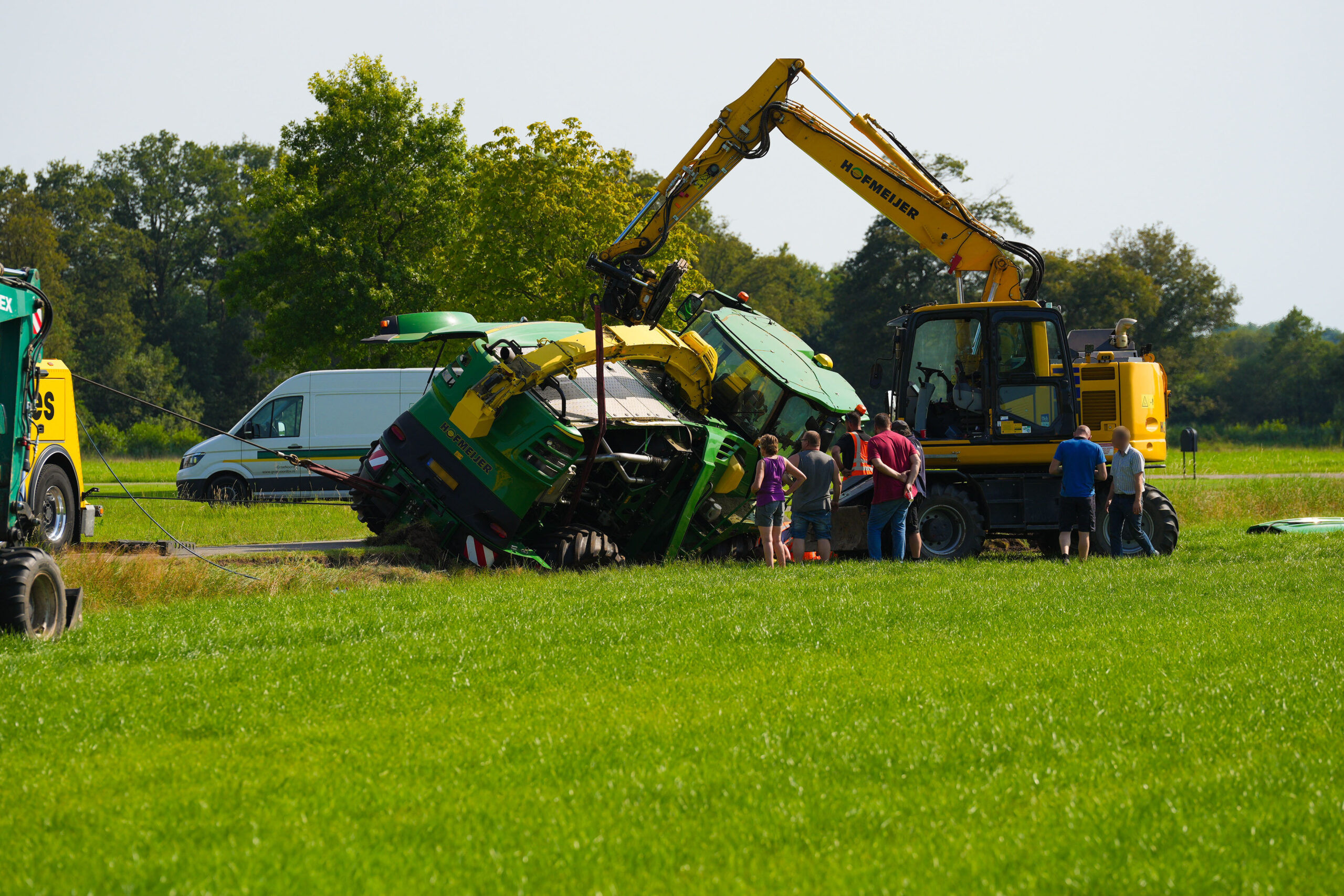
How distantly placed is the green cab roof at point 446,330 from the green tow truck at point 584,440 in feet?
0.08

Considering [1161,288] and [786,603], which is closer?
[786,603]

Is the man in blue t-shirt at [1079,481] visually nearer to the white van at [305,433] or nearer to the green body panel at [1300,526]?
the green body panel at [1300,526]

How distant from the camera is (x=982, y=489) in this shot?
14859mm

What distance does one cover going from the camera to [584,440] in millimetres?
12406

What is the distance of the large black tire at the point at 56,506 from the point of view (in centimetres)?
1363

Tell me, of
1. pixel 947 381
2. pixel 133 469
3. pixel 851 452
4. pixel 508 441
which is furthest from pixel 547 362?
pixel 133 469

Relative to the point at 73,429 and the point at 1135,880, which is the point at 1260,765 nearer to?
the point at 1135,880

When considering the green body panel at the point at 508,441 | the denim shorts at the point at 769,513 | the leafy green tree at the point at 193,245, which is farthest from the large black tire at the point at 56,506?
the leafy green tree at the point at 193,245

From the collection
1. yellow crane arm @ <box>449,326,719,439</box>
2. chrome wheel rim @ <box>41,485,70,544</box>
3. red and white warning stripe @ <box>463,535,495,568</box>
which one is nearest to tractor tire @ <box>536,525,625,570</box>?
red and white warning stripe @ <box>463,535,495,568</box>

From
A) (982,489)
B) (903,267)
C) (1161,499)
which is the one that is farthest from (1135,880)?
(903,267)

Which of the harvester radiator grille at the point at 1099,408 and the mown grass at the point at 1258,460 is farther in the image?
the mown grass at the point at 1258,460

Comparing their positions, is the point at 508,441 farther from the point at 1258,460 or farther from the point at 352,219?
the point at 1258,460

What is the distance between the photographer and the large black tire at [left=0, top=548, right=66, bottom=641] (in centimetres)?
805

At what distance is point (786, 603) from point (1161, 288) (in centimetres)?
6205
